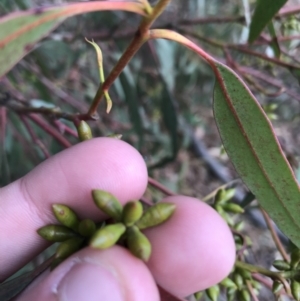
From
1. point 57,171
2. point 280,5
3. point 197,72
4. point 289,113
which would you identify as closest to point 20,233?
point 57,171

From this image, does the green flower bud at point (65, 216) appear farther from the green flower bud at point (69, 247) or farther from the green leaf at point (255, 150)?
the green leaf at point (255, 150)

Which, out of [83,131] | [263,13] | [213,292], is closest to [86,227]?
[83,131]

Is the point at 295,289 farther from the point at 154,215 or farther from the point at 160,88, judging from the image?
the point at 160,88

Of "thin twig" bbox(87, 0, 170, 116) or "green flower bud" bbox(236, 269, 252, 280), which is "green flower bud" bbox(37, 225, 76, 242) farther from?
"green flower bud" bbox(236, 269, 252, 280)

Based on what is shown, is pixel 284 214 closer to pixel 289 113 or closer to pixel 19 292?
pixel 19 292

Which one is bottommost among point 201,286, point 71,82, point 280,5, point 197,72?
point 197,72
